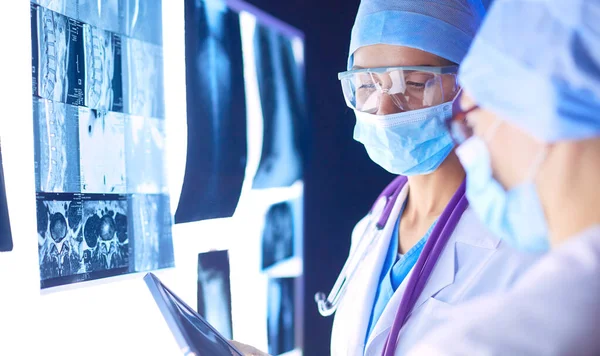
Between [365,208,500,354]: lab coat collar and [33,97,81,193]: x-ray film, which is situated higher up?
[33,97,81,193]: x-ray film

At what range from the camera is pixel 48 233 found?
1.19 m

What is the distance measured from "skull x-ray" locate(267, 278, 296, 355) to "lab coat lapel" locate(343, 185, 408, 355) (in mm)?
562

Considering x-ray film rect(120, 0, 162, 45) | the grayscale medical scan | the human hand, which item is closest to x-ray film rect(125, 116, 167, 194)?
the grayscale medical scan

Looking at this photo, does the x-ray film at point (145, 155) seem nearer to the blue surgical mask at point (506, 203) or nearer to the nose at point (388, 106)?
the nose at point (388, 106)

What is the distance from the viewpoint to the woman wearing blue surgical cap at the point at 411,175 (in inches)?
50.6

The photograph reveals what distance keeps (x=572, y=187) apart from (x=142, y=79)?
1.11 meters

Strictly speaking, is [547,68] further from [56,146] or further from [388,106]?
[56,146]

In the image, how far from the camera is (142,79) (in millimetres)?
1465

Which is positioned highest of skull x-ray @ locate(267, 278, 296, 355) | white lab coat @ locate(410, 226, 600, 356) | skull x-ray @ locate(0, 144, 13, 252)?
skull x-ray @ locate(0, 144, 13, 252)

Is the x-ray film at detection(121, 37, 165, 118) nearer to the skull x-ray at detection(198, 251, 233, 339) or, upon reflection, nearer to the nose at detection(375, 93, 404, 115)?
the skull x-ray at detection(198, 251, 233, 339)

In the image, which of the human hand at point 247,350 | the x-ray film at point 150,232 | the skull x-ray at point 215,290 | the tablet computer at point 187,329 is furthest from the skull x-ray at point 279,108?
the tablet computer at point 187,329

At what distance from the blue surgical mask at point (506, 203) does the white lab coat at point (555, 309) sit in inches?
2.2

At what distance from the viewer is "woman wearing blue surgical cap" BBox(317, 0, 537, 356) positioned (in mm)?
1285

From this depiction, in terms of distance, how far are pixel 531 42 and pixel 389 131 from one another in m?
0.75
